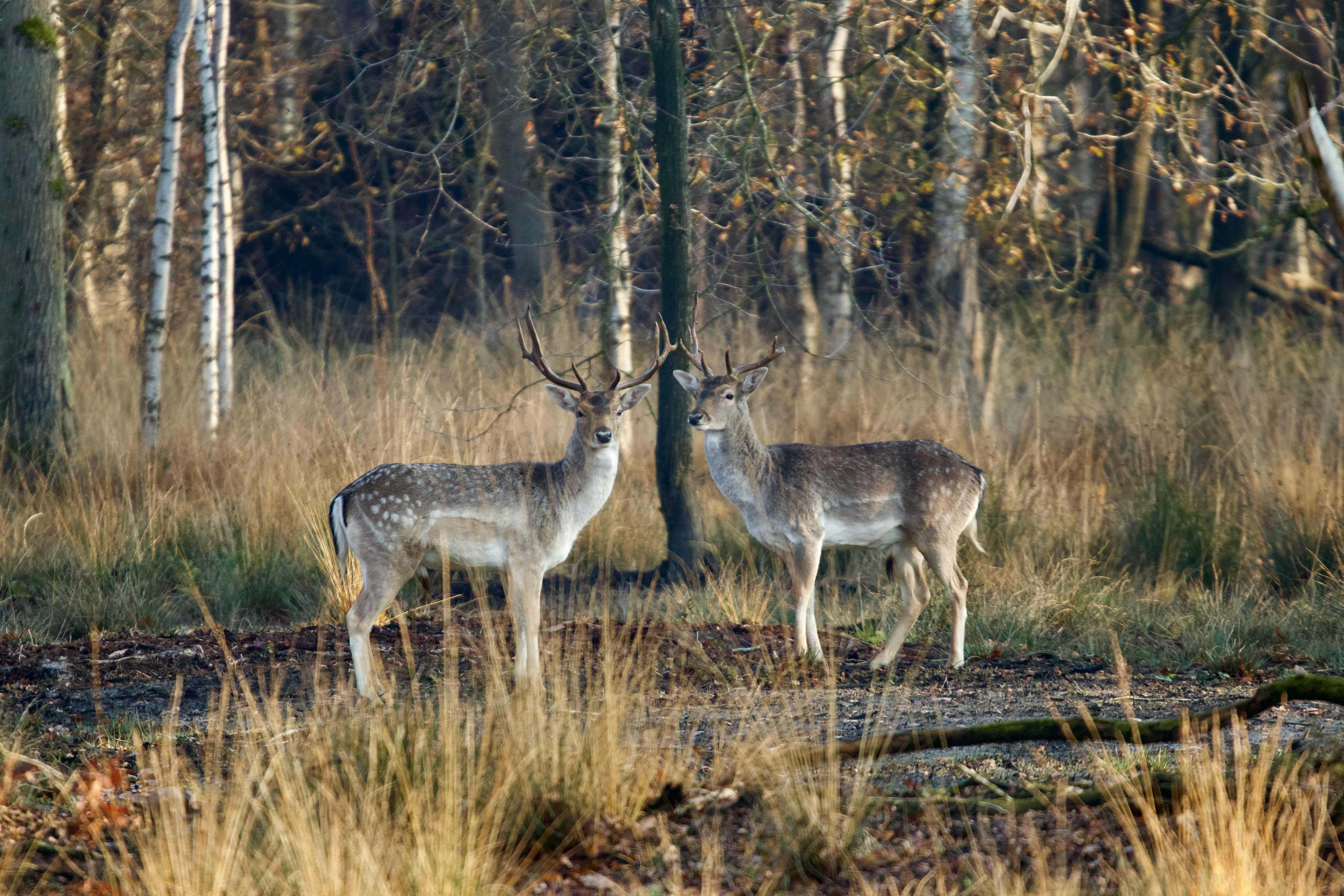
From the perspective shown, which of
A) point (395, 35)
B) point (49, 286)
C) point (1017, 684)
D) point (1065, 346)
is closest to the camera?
point (1017, 684)

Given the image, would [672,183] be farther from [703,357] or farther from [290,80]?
[290,80]

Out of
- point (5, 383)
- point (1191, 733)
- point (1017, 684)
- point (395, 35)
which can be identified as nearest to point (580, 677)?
point (1017, 684)

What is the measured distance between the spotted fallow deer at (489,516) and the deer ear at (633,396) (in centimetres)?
4

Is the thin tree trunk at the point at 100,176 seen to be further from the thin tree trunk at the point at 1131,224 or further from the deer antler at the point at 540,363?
the thin tree trunk at the point at 1131,224

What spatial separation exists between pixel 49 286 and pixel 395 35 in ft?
34.6

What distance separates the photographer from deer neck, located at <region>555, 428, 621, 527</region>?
732cm

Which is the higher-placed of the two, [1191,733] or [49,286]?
[49,286]

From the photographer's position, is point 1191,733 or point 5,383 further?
point 5,383

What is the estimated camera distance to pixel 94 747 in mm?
5312

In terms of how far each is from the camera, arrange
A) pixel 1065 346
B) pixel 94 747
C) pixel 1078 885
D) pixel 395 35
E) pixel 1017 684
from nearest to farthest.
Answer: pixel 1078 885
pixel 94 747
pixel 1017 684
pixel 1065 346
pixel 395 35

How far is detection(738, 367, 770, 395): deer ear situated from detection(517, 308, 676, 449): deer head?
2.13 ft

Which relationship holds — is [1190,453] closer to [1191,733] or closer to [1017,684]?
[1017,684]

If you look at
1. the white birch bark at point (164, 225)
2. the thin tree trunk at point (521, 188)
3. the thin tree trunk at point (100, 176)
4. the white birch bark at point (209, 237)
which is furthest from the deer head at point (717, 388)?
the thin tree trunk at point (100, 176)

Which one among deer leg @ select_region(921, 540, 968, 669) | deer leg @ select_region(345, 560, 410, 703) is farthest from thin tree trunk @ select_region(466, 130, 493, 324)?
deer leg @ select_region(345, 560, 410, 703)
